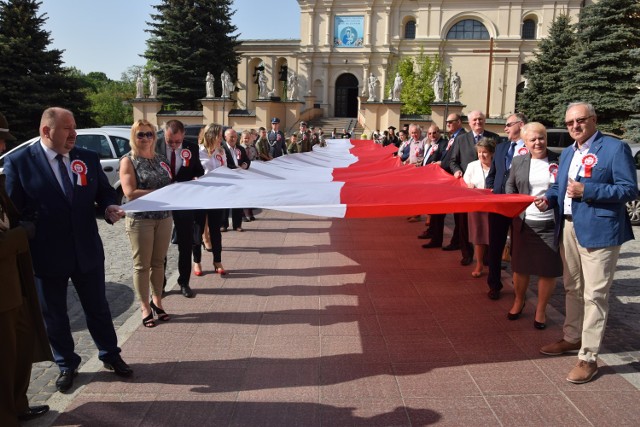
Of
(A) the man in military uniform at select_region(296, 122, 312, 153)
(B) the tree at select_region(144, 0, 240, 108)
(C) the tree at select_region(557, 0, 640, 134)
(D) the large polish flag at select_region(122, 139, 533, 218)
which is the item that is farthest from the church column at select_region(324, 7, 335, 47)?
(D) the large polish flag at select_region(122, 139, 533, 218)

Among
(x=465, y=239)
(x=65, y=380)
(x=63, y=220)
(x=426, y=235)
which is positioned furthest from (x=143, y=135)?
(x=426, y=235)

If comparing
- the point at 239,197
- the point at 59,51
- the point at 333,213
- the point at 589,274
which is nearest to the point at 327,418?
the point at 333,213

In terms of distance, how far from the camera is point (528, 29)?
60.2 metres

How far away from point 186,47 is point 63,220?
47664 mm

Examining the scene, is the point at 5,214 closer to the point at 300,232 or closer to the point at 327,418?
the point at 327,418

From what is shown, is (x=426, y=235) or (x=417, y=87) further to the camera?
(x=417, y=87)

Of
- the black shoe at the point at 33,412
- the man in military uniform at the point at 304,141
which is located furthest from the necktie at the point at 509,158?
the man in military uniform at the point at 304,141

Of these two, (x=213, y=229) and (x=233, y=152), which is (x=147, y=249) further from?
(x=233, y=152)

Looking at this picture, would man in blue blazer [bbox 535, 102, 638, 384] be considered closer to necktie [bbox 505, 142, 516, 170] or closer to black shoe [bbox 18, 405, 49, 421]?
necktie [bbox 505, 142, 516, 170]

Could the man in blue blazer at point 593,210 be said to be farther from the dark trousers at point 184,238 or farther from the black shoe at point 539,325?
the dark trousers at point 184,238

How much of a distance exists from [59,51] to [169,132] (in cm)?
3332

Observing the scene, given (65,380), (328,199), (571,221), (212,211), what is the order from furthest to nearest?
(212,211) < (328,199) < (571,221) < (65,380)

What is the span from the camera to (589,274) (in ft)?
15.2

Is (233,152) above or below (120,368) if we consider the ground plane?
above
